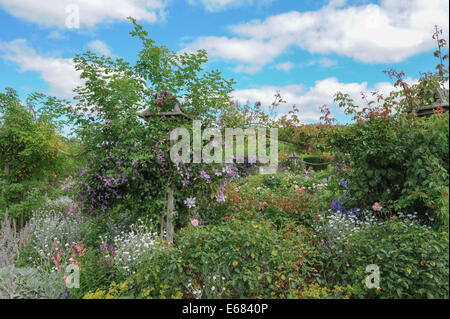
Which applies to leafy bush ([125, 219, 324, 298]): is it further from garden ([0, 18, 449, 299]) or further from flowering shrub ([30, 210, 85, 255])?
flowering shrub ([30, 210, 85, 255])

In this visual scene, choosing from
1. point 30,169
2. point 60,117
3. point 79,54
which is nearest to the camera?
point 79,54

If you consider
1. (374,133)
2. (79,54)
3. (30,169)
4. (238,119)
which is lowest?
(30,169)

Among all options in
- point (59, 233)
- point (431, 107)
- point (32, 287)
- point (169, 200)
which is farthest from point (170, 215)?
point (431, 107)

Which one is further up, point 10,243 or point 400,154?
point 400,154

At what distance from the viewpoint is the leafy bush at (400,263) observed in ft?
9.14

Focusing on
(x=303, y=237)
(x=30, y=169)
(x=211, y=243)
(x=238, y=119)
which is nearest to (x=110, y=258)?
(x=211, y=243)

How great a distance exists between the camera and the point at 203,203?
4.69m

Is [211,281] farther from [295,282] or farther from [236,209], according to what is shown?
[236,209]

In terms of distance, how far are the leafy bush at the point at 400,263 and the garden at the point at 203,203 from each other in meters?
0.02

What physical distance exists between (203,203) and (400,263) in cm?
276

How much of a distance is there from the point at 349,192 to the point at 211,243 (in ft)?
9.04

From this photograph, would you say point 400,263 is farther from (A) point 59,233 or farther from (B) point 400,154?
(A) point 59,233

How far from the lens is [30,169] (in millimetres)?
5766

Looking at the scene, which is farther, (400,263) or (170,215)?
(170,215)
